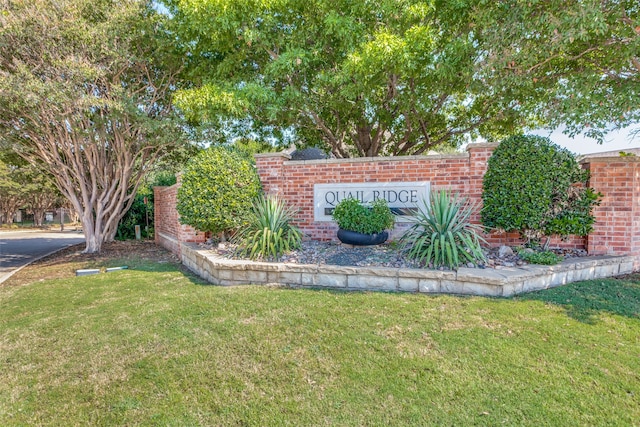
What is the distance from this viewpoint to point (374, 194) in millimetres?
5852

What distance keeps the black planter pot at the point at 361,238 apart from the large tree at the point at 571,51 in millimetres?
3677

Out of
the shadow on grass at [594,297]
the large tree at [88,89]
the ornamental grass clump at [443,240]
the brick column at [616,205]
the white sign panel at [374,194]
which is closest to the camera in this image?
the shadow on grass at [594,297]

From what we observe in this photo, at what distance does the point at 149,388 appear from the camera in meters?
2.32

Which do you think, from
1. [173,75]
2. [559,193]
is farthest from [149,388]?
[173,75]

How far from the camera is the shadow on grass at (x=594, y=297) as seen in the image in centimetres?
332

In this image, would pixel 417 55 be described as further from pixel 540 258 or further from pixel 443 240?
pixel 540 258

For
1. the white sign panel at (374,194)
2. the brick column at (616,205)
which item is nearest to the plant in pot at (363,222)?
the white sign panel at (374,194)

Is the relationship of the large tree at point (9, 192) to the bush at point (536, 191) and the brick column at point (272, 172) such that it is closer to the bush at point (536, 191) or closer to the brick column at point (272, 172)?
the brick column at point (272, 172)

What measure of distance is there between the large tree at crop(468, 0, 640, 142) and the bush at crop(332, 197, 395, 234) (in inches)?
131

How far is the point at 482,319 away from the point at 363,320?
1.17m

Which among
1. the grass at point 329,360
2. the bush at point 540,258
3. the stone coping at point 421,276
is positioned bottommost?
the grass at point 329,360

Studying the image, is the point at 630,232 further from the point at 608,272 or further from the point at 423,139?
the point at 423,139

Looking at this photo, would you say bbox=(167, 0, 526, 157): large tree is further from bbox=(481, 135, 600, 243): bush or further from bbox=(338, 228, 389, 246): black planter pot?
bbox=(338, 228, 389, 246): black planter pot

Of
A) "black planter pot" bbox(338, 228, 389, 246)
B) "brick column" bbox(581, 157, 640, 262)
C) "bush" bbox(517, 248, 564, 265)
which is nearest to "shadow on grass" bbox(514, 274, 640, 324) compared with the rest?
"bush" bbox(517, 248, 564, 265)
